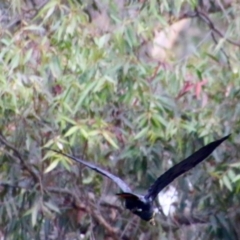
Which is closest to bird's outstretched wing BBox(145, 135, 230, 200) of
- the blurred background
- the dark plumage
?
the dark plumage

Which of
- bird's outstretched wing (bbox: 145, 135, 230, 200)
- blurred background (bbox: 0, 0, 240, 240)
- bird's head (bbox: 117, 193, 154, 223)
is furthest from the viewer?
blurred background (bbox: 0, 0, 240, 240)

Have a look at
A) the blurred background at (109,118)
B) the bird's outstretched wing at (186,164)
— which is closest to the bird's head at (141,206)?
the bird's outstretched wing at (186,164)

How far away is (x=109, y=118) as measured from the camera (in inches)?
219

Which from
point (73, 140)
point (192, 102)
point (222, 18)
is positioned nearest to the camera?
point (73, 140)

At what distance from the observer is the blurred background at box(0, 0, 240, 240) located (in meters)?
5.26

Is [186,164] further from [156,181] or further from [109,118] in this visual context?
[109,118]

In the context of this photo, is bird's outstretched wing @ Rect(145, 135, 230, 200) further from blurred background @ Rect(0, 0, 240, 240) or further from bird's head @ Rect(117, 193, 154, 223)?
blurred background @ Rect(0, 0, 240, 240)

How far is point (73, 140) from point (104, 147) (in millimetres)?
461

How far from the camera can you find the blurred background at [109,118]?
5.26 metres

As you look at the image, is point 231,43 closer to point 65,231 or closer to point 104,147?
point 104,147

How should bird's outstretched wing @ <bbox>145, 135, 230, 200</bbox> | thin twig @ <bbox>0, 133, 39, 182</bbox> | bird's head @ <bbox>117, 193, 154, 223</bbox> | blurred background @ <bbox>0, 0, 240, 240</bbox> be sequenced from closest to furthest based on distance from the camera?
1. bird's outstretched wing @ <bbox>145, 135, 230, 200</bbox>
2. bird's head @ <bbox>117, 193, 154, 223</bbox>
3. blurred background @ <bbox>0, 0, 240, 240</bbox>
4. thin twig @ <bbox>0, 133, 39, 182</bbox>

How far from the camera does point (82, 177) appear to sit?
5836 millimetres

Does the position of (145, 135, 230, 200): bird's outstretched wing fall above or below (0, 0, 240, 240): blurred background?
below

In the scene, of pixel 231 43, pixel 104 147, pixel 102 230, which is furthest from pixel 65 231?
pixel 231 43
